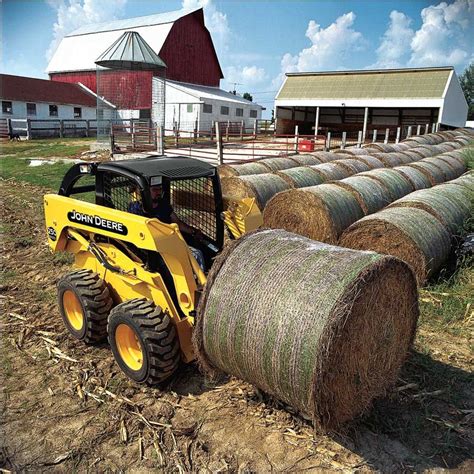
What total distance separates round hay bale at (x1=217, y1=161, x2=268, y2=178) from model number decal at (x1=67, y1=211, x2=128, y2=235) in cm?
594

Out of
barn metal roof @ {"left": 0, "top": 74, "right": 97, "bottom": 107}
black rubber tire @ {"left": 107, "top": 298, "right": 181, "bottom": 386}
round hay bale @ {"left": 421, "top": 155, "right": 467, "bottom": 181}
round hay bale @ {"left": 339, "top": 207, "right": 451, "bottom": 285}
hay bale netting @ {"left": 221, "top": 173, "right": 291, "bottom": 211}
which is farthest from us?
barn metal roof @ {"left": 0, "top": 74, "right": 97, "bottom": 107}

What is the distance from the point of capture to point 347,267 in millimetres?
3246

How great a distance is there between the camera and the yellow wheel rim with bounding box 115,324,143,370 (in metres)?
4.40

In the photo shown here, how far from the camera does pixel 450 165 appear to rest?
13273mm

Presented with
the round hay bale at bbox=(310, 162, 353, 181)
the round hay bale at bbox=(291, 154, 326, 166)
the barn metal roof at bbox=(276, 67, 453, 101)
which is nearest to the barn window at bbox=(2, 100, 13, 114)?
the barn metal roof at bbox=(276, 67, 453, 101)

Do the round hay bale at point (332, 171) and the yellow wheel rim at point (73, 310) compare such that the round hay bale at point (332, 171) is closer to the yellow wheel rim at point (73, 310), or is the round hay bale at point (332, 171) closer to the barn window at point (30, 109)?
the yellow wheel rim at point (73, 310)

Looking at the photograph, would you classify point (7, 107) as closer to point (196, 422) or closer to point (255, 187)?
point (255, 187)

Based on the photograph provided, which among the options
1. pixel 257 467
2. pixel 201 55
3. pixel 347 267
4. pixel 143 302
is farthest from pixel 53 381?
pixel 201 55

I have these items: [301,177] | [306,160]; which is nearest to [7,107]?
[306,160]

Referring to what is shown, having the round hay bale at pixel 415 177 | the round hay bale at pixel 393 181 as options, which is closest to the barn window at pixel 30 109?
the round hay bale at pixel 415 177

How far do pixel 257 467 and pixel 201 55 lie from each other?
43.5 metres

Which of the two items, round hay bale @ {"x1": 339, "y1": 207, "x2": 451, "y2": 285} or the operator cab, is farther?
round hay bale @ {"x1": 339, "y1": 207, "x2": 451, "y2": 285}

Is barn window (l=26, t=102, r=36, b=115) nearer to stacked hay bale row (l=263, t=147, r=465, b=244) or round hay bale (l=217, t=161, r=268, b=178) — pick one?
round hay bale (l=217, t=161, r=268, b=178)

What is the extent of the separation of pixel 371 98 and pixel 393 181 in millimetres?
23399
